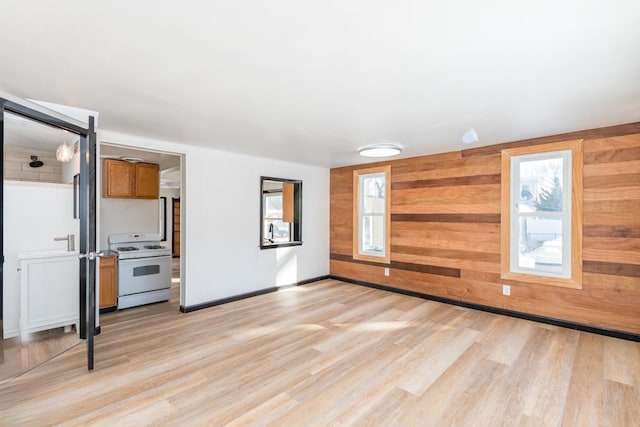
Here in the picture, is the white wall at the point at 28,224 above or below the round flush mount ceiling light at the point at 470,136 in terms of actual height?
below

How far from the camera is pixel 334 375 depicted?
2535 mm

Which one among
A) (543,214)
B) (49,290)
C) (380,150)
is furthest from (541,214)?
(49,290)

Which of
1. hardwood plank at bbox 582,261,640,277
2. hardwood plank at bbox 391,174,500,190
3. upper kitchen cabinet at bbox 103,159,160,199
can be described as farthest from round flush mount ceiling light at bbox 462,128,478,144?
upper kitchen cabinet at bbox 103,159,160,199

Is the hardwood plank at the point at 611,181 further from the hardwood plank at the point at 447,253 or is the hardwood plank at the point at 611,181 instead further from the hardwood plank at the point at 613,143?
the hardwood plank at the point at 447,253

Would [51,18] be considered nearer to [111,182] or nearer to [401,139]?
[401,139]

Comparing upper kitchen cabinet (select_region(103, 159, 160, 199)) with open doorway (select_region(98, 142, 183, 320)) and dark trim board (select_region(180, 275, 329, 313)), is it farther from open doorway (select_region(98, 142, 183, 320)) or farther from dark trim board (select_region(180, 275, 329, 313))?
dark trim board (select_region(180, 275, 329, 313))

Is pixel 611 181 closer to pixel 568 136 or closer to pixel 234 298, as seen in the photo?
pixel 568 136

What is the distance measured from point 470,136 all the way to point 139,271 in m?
4.69

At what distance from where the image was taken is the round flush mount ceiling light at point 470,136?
3473 mm

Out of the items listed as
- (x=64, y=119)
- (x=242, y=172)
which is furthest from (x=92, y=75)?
(x=242, y=172)

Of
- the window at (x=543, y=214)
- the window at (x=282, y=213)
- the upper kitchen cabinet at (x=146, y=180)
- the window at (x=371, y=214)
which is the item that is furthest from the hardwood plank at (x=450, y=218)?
the upper kitchen cabinet at (x=146, y=180)

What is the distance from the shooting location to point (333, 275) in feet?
20.0

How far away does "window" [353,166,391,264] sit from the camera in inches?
209

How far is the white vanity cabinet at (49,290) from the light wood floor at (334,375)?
0.38m
